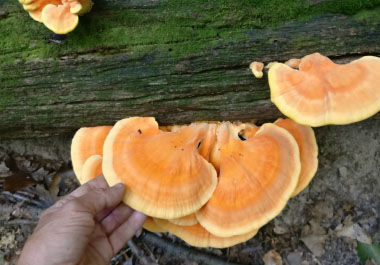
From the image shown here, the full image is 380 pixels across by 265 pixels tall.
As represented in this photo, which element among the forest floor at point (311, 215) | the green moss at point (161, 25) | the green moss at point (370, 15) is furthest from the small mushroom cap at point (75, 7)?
the forest floor at point (311, 215)

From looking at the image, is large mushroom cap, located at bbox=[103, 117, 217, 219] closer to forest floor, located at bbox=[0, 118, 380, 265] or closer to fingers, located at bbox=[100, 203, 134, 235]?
fingers, located at bbox=[100, 203, 134, 235]

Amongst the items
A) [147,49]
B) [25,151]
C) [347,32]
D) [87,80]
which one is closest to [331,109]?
[347,32]

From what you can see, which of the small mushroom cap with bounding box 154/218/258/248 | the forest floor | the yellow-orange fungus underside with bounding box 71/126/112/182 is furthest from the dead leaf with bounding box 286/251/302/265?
the yellow-orange fungus underside with bounding box 71/126/112/182

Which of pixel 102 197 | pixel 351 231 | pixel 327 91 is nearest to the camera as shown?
pixel 327 91

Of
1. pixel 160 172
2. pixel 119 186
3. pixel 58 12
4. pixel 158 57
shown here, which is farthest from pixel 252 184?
pixel 58 12

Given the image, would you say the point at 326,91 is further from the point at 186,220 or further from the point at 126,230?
the point at 126,230

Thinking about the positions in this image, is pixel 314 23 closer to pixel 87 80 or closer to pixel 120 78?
pixel 120 78
